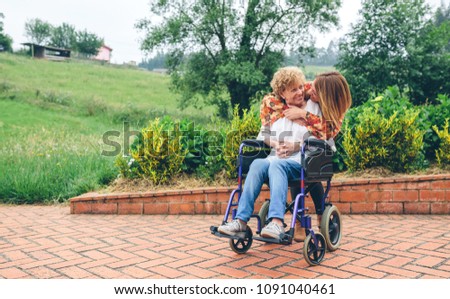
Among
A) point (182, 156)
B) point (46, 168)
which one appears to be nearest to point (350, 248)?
point (182, 156)

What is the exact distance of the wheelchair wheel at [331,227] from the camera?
3191 millimetres

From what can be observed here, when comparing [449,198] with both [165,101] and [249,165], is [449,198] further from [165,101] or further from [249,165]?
[165,101]

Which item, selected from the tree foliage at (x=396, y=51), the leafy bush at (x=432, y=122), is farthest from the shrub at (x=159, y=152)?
the tree foliage at (x=396, y=51)

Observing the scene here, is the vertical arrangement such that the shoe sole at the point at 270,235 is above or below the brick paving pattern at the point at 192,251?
above

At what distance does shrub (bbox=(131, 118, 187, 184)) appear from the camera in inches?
192

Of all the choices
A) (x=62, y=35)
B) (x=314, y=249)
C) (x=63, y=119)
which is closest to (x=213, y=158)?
(x=314, y=249)

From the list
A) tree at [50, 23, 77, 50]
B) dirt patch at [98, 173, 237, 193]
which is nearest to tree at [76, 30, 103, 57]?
tree at [50, 23, 77, 50]

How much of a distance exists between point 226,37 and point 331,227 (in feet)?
63.9

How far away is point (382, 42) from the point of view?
2323cm

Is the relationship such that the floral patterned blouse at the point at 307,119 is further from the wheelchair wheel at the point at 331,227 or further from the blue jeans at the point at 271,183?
the wheelchair wheel at the point at 331,227

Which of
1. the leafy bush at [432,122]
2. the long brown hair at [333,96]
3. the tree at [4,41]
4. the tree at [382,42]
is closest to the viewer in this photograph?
the long brown hair at [333,96]

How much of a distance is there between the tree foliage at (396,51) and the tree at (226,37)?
7.66ft

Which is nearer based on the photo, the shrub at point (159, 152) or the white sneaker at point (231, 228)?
the white sneaker at point (231, 228)

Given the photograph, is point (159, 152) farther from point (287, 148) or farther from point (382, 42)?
point (382, 42)
